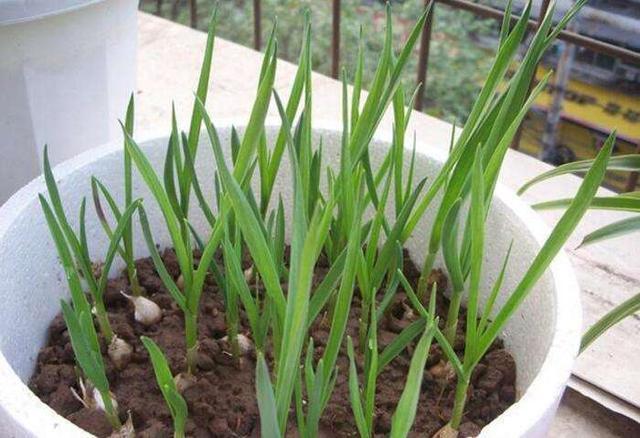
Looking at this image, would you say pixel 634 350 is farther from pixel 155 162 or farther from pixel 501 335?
pixel 155 162

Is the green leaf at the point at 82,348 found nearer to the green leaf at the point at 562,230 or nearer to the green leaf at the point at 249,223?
the green leaf at the point at 249,223

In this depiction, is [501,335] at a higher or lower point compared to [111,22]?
lower

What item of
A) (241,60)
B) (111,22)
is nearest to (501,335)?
(111,22)

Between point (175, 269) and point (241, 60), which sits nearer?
point (175, 269)

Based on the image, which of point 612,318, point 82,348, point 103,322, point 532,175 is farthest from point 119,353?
point 532,175

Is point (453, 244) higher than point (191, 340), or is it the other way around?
point (453, 244)

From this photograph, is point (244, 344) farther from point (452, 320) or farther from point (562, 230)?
point (562, 230)

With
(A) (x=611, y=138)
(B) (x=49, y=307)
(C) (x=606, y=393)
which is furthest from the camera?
(C) (x=606, y=393)
